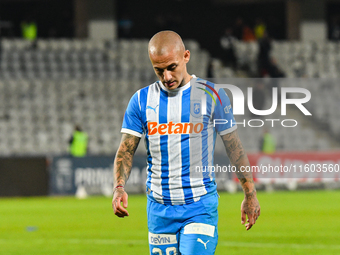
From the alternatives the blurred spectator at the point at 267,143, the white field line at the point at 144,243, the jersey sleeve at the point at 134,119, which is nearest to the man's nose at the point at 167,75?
the jersey sleeve at the point at 134,119

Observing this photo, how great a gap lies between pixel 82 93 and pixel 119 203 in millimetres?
18278

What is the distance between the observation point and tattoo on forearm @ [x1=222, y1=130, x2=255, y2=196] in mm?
3719

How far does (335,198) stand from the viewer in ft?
51.8

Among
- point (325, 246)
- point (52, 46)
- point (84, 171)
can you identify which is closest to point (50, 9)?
point (52, 46)

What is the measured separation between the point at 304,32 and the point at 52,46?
10335 millimetres

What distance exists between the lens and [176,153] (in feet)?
11.7

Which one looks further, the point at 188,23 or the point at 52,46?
the point at 188,23

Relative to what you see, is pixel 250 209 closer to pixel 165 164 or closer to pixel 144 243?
pixel 165 164

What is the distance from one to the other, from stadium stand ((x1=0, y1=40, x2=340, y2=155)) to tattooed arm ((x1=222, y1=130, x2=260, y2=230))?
16.4 metres

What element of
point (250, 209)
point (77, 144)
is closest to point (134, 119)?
point (250, 209)

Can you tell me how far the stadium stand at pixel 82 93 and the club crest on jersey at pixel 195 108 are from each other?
16.5m

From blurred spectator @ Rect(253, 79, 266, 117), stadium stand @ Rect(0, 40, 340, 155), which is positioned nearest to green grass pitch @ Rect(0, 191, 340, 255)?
stadium stand @ Rect(0, 40, 340, 155)

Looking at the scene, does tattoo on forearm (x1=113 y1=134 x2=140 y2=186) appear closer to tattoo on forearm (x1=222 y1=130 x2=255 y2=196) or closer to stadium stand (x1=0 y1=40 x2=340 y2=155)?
tattoo on forearm (x1=222 y1=130 x2=255 y2=196)

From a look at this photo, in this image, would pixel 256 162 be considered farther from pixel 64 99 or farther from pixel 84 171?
pixel 64 99
